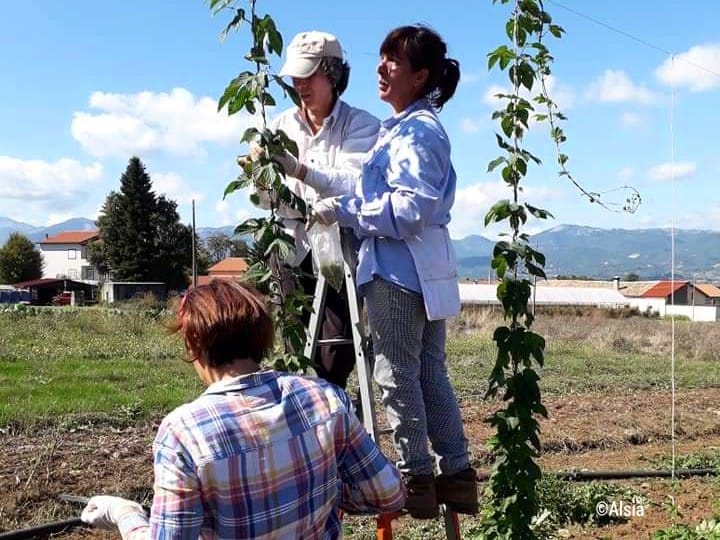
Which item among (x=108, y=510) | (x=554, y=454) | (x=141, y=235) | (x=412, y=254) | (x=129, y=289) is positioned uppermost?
(x=141, y=235)

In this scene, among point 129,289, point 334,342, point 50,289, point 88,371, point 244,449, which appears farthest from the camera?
point 50,289

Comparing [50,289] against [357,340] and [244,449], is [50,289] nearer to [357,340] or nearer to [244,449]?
[357,340]

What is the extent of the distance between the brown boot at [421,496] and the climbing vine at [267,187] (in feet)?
2.03

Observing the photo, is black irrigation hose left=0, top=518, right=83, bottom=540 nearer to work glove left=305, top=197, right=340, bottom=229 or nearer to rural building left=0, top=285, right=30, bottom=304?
work glove left=305, top=197, right=340, bottom=229

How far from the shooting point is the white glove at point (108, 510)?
2.05 m

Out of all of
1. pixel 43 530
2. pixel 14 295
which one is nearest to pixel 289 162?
pixel 43 530

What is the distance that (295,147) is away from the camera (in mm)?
2768

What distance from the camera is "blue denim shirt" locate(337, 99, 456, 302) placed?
2.74 m

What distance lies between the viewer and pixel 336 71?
123 inches

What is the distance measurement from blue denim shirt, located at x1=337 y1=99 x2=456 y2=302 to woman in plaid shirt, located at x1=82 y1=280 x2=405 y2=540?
0.85 m

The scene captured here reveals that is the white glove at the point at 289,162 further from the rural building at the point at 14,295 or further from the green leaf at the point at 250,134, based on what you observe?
the rural building at the point at 14,295

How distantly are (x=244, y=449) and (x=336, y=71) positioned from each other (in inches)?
72.3

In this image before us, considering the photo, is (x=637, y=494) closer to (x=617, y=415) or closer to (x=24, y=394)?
(x=617, y=415)

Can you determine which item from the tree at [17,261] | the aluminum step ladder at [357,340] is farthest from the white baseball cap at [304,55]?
the tree at [17,261]
